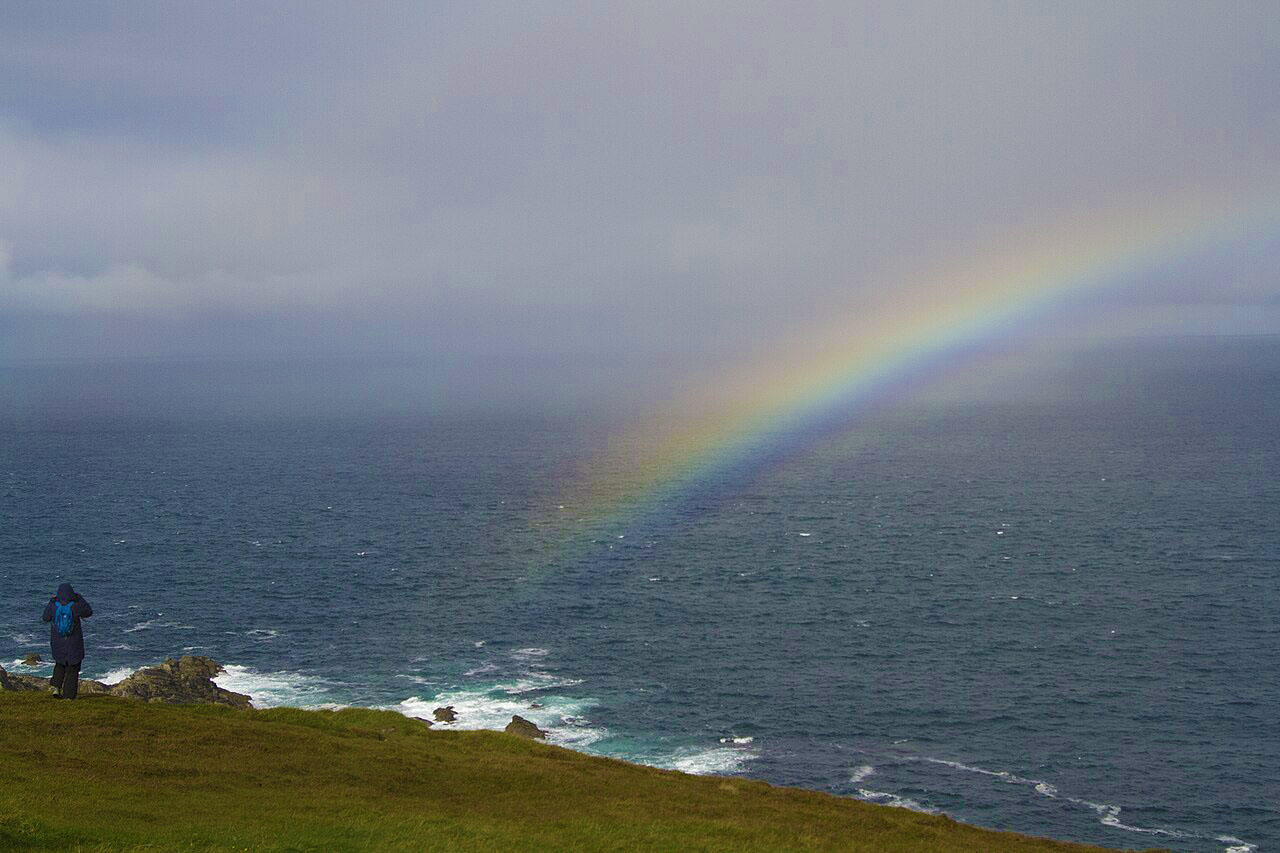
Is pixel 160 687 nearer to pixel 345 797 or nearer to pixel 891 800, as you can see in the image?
pixel 345 797

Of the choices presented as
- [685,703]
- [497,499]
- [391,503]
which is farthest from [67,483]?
[685,703]

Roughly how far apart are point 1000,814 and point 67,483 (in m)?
168

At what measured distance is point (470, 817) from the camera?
35.0m

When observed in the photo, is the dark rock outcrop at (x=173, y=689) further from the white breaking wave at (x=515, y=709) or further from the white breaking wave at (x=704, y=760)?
the white breaking wave at (x=704, y=760)

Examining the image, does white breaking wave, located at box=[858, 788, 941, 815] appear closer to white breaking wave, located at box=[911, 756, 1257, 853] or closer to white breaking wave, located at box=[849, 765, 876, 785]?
white breaking wave, located at box=[849, 765, 876, 785]

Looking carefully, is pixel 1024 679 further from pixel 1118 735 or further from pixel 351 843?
pixel 351 843

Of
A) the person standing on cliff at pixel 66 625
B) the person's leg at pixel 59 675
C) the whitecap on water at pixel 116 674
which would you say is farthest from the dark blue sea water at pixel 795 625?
the person standing on cliff at pixel 66 625

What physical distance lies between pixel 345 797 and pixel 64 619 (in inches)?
452

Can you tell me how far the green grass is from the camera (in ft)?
97.6

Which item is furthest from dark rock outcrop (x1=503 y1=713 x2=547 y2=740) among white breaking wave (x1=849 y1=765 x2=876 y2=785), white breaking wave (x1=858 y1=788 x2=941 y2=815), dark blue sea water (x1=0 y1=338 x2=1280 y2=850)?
white breaking wave (x1=858 y1=788 x2=941 y2=815)

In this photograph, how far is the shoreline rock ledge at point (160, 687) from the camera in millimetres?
65438

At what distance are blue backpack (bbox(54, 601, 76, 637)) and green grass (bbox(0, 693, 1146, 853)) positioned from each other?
12.5 feet

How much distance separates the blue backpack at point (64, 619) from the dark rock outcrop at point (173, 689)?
32.0 metres

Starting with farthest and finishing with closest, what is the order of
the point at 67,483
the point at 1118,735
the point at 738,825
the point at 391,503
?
the point at 67,483
the point at 391,503
the point at 1118,735
the point at 738,825
